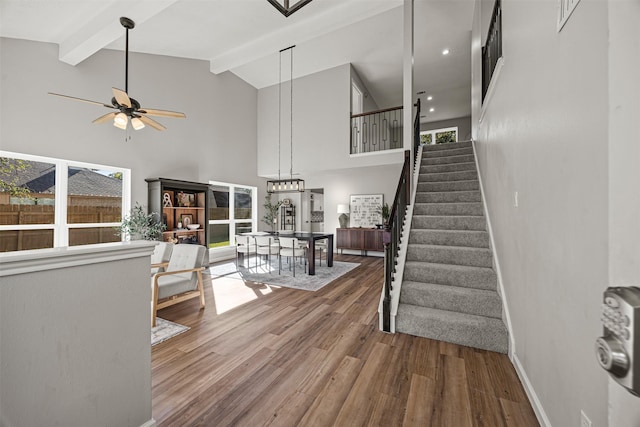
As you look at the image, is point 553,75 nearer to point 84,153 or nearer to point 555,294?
point 555,294

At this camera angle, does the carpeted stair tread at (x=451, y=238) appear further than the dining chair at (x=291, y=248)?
No

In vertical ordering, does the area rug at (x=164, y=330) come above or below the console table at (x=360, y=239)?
below

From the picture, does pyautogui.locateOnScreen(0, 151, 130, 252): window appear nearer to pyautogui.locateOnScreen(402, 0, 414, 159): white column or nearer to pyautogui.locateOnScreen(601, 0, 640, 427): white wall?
pyautogui.locateOnScreen(402, 0, 414, 159): white column

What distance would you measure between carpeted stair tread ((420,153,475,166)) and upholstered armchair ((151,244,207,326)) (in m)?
4.22

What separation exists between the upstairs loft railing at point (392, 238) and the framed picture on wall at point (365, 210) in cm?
335

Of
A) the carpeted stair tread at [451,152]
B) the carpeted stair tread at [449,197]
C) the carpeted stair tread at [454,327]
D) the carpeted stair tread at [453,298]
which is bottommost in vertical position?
the carpeted stair tread at [454,327]

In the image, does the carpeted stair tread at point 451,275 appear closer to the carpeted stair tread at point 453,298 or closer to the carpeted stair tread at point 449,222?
the carpeted stair tread at point 453,298

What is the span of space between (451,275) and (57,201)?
5543 millimetres

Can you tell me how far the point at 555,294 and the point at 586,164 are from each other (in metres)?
0.70

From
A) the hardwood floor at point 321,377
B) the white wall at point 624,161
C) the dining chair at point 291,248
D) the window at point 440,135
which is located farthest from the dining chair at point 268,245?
the window at point 440,135

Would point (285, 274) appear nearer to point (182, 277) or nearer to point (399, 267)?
point (182, 277)

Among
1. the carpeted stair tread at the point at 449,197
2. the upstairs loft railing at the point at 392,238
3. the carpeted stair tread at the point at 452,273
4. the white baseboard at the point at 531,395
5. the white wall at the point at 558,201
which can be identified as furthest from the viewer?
the carpeted stair tread at the point at 449,197

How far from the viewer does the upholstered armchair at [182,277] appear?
Result: 301 cm

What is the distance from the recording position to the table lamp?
727 centimetres
